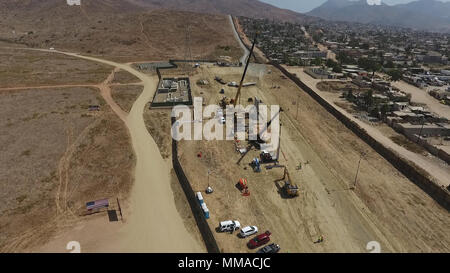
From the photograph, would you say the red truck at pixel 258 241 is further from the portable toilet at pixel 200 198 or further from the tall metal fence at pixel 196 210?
the portable toilet at pixel 200 198

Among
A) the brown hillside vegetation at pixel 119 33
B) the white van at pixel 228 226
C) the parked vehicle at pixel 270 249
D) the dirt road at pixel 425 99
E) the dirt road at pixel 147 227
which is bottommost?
the dirt road at pixel 147 227

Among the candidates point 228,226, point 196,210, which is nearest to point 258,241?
point 228,226

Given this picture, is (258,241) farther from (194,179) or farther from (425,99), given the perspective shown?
(425,99)

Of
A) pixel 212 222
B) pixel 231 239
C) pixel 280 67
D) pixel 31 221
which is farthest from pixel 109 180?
pixel 280 67

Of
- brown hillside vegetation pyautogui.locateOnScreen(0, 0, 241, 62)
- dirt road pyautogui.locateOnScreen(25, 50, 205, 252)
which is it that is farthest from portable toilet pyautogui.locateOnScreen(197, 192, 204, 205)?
brown hillside vegetation pyautogui.locateOnScreen(0, 0, 241, 62)

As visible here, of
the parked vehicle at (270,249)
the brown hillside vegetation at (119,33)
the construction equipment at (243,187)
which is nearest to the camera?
the parked vehicle at (270,249)

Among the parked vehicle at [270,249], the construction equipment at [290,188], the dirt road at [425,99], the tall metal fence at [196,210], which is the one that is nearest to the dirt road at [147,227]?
the tall metal fence at [196,210]

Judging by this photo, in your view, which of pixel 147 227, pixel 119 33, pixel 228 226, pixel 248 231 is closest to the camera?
pixel 248 231
